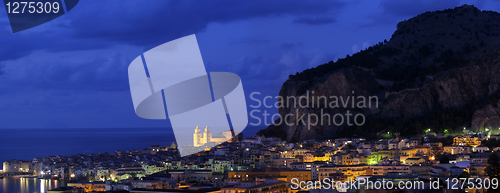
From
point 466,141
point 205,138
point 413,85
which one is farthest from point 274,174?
point 205,138

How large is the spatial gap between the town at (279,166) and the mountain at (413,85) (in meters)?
2.35

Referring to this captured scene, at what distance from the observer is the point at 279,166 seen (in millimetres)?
38781

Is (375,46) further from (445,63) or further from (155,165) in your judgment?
(155,165)

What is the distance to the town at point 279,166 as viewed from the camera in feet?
92.8

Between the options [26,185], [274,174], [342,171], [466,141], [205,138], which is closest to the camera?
[274,174]

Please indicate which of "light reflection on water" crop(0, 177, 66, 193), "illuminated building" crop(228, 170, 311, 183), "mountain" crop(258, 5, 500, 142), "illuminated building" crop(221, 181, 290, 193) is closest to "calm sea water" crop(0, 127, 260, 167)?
"light reflection on water" crop(0, 177, 66, 193)

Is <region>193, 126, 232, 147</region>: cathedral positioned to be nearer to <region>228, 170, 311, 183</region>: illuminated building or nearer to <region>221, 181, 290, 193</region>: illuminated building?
<region>228, 170, 311, 183</region>: illuminated building

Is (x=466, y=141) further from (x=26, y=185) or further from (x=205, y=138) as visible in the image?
(x=205, y=138)

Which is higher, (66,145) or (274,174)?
(66,145)

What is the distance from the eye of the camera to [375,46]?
2667 inches

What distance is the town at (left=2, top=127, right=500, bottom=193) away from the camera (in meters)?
28.3

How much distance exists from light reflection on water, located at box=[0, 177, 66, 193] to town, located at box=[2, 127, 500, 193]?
1.19 m

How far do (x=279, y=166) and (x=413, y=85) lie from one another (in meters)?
19.0

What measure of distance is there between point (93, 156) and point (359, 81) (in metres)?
24.4
